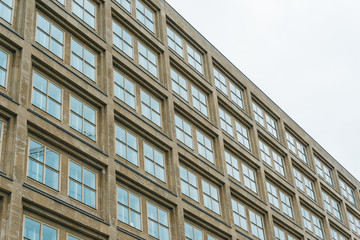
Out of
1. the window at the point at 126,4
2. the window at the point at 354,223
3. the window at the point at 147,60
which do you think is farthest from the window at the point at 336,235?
the window at the point at 126,4

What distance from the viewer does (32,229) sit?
Answer: 23.3 meters

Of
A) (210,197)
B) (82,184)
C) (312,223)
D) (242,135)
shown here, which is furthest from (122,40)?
(312,223)

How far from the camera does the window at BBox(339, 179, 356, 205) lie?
57.6 meters

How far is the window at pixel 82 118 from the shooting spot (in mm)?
28438

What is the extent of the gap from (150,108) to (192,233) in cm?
752

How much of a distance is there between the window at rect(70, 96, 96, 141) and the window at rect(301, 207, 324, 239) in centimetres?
2339

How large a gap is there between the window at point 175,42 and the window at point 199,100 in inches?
104

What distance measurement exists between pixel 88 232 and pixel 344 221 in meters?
34.6

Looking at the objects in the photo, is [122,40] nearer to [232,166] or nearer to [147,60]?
[147,60]

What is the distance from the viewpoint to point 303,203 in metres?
47.7

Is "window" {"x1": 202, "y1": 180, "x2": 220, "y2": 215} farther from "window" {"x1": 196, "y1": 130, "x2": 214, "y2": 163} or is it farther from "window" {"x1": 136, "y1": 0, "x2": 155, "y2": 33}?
"window" {"x1": 136, "y1": 0, "x2": 155, "y2": 33}

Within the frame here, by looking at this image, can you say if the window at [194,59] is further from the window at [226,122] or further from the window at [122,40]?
the window at [122,40]

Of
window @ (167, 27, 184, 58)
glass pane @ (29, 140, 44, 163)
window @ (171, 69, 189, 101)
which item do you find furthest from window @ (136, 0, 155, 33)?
glass pane @ (29, 140, 44, 163)

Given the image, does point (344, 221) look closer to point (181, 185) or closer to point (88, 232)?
point (181, 185)
